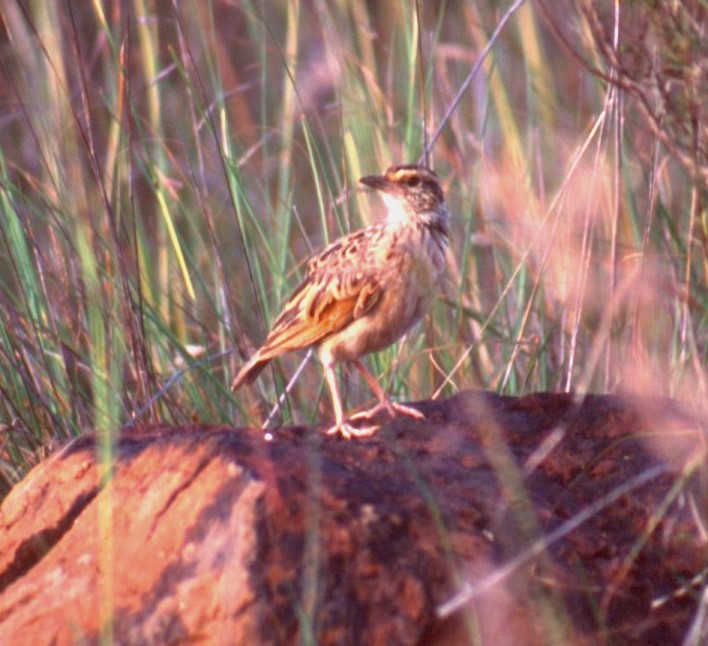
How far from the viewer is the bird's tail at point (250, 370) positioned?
235 inches

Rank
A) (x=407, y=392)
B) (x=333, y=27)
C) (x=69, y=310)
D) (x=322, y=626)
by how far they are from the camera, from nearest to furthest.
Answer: (x=322, y=626) < (x=69, y=310) < (x=407, y=392) < (x=333, y=27)

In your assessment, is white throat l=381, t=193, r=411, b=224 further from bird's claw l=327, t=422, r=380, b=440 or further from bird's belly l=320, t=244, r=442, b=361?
bird's claw l=327, t=422, r=380, b=440

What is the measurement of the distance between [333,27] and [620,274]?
1.68 metres

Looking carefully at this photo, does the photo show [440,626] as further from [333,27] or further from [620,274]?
[333,27]

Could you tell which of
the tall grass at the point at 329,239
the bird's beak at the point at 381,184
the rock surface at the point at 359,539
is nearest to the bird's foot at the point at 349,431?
the rock surface at the point at 359,539

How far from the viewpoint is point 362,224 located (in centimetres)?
712

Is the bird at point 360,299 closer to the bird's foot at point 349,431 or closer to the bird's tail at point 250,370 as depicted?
the bird's tail at point 250,370

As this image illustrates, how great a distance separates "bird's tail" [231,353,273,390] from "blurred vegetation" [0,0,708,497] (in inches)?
3.2

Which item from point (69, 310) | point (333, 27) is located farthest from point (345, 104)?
point (69, 310)

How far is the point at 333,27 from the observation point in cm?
718

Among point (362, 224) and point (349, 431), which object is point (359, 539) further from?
point (362, 224)

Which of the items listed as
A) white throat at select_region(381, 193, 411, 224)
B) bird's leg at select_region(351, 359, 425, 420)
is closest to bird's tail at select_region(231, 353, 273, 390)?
bird's leg at select_region(351, 359, 425, 420)

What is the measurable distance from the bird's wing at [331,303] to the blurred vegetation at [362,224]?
0.20 m

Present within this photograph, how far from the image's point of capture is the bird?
593cm
